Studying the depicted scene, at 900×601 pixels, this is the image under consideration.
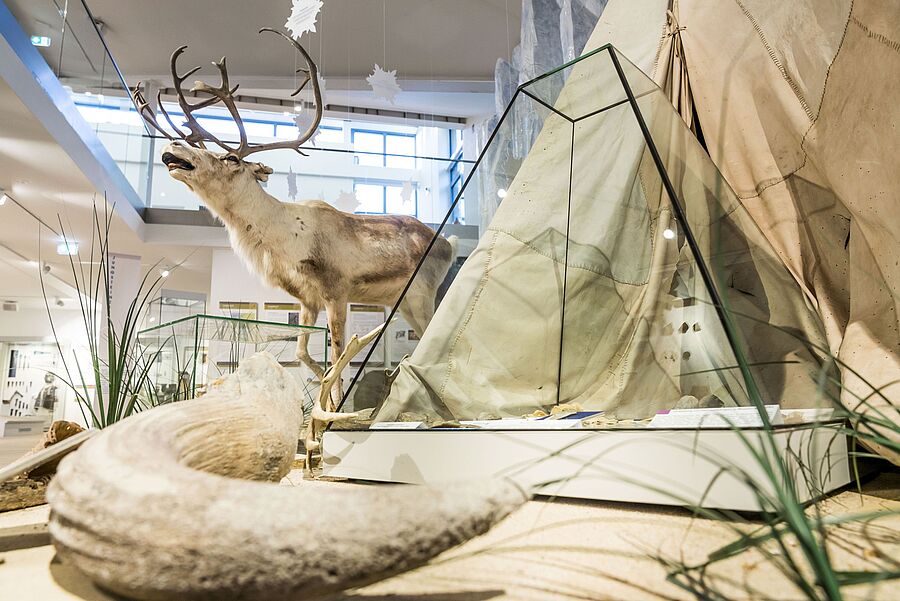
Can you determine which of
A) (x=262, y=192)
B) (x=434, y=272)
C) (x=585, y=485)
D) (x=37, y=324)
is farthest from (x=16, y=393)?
(x=585, y=485)

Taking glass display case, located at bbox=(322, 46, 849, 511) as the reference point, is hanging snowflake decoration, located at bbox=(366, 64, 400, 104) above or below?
above

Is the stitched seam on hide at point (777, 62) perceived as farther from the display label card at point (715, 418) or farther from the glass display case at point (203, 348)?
the glass display case at point (203, 348)

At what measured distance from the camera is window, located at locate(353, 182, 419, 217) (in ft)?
21.2

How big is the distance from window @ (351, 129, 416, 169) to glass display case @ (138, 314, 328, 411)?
173 inches

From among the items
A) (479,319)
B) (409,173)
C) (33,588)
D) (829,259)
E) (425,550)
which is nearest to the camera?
(425,550)

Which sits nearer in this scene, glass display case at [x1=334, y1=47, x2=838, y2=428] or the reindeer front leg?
glass display case at [x1=334, y1=47, x2=838, y2=428]

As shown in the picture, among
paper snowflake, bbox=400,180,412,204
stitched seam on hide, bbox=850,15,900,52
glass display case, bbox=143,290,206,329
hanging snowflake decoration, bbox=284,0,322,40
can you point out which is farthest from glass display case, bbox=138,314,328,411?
paper snowflake, bbox=400,180,412,204

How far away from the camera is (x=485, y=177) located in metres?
2.02

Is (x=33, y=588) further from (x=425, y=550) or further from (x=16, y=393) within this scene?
(x=16, y=393)

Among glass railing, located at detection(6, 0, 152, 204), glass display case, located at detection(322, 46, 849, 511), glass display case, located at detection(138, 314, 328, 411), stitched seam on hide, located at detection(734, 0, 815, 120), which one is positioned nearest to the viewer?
glass display case, located at detection(322, 46, 849, 511)

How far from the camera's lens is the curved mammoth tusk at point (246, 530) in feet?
1.72

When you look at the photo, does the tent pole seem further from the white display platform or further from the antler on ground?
the antler on ground

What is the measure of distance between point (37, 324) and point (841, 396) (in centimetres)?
1219

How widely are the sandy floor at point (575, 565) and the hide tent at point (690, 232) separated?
1.38 ft
